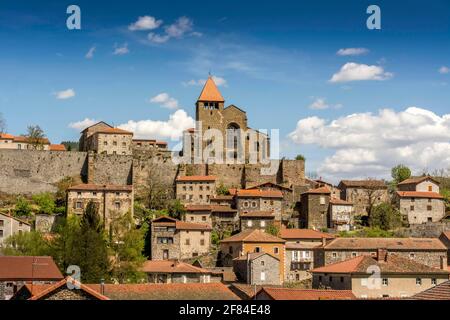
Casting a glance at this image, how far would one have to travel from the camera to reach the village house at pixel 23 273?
1265 inches

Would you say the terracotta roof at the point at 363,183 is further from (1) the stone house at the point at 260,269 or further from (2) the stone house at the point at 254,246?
(1) the stone house at the point at 260,269

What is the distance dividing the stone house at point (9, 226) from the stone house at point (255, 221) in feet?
52.8

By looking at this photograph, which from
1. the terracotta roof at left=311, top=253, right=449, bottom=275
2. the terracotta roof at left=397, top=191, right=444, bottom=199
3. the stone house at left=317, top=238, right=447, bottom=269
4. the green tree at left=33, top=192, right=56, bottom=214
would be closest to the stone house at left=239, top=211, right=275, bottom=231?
the stone house at left=317, top=238, right=447, bottom=269

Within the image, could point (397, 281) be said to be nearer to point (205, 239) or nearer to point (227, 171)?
point (205, 239)

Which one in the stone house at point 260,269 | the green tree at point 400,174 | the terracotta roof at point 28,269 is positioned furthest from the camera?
the green tree at point 400,174

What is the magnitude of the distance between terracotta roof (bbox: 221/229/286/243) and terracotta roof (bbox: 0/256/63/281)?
17.9 metres

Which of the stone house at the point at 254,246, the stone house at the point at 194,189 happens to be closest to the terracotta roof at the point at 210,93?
the stone house at the point at 194,189

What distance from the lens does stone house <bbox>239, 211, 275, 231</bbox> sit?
55.9 meters

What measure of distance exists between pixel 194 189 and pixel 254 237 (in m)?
12.7

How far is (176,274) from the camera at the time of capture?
144ft

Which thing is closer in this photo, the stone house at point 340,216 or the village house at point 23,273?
the village house at point 23,273

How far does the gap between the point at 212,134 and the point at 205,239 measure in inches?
652

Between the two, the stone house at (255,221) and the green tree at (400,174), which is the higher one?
the green tree at (400,174)

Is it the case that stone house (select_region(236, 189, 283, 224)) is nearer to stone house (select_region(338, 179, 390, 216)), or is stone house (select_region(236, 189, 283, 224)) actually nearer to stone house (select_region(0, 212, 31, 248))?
stone house (select_region(338, 179, 390, 216))
